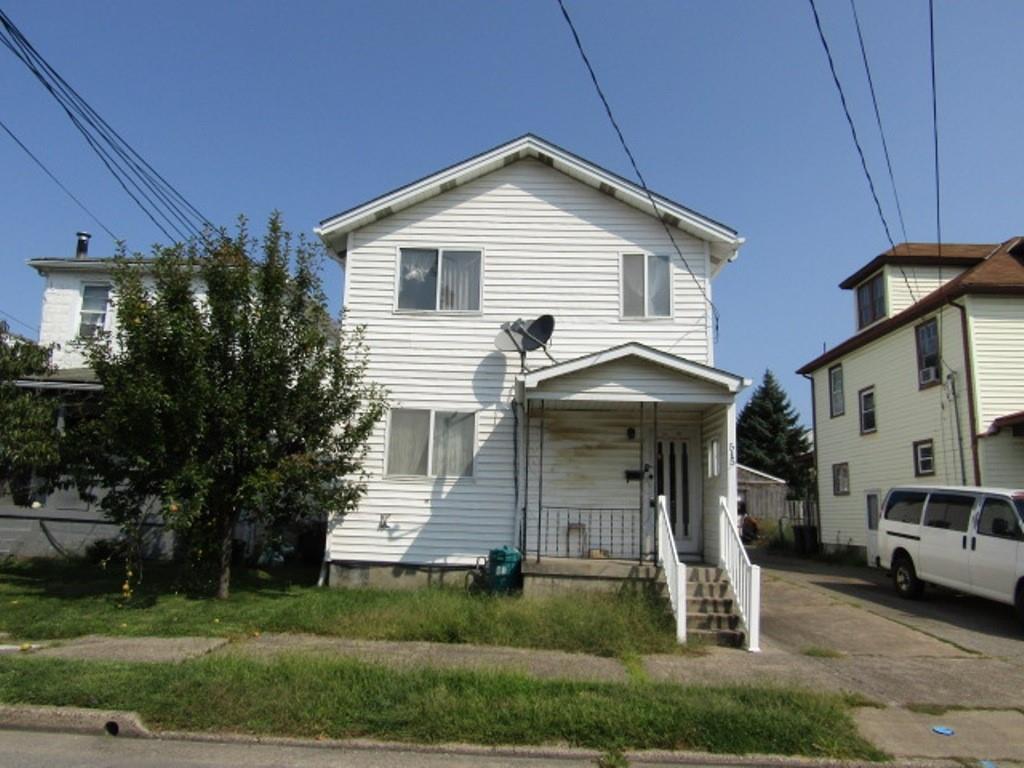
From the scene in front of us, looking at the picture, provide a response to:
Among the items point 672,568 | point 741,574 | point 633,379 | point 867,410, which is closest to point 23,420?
point 633,379

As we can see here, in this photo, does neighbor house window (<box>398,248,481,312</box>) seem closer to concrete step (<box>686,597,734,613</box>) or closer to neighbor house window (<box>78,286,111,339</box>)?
concrete step (<box>686,597,734,613</box>)

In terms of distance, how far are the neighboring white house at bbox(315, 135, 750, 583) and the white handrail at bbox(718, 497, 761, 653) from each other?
1.04 meters

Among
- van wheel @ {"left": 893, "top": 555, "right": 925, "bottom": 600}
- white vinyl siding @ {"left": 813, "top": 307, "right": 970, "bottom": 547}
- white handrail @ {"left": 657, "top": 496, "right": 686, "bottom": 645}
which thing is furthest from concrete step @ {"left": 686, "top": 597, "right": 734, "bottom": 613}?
white vinyl siding @ {"left": 813, "top": 307, "right": 970, "bottom": 547}

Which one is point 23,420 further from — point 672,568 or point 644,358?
point 672,568

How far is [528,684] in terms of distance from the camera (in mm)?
6309

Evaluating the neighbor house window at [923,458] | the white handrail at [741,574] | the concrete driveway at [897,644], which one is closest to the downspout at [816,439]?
the neighbor house window at [923,458]

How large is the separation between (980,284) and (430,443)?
13489 mm

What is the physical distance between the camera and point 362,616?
9219mm

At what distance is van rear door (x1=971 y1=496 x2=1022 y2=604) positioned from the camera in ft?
34.5

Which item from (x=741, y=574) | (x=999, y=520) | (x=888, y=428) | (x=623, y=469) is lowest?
(x=741, y=574)

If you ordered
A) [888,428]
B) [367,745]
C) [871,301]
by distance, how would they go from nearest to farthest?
[367,745] → [888,428] → [871,301]

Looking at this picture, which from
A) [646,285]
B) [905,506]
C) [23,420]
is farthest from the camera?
[905,506]

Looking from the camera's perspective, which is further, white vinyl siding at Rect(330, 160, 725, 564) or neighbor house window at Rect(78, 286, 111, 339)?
neighbor house window at Rect(78, 286, 111, 339)

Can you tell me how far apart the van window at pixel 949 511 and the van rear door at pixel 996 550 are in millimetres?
364
